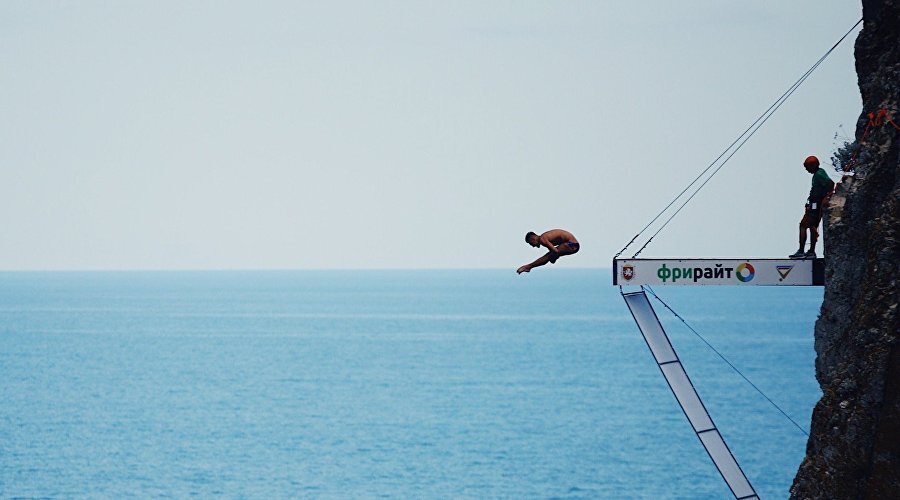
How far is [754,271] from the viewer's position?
1836 cm

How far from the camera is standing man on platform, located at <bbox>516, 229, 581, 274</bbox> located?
1591 cm

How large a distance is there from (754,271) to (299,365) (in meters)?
146

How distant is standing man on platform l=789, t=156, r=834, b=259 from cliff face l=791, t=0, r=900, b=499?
0.51m

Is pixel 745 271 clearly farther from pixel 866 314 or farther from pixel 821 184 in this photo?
pixel 866 314

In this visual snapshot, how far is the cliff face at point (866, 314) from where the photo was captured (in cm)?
1497

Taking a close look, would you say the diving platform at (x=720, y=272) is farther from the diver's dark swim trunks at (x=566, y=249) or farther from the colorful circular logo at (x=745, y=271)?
the diver's dark swim trunks at (x=566, y=249)

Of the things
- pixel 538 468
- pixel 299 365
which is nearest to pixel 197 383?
pixel 299 365

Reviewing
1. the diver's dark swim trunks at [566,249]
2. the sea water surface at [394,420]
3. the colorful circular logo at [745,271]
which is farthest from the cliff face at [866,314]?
the sea water surface at [394,420]

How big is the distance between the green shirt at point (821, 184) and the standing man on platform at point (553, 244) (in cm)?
428

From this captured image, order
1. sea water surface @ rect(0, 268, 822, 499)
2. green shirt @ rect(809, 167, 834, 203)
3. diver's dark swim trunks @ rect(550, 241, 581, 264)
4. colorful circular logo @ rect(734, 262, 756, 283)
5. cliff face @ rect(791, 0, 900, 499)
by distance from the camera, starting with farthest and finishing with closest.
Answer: sea water surface @ rect(0, 268, 822, 499), colorful circular logo @ rect(734, 262, 756, 283), green shirt @ rect(809, 167, 834, 203), diver's dark swim trunks @ rect(550, 241, 581, 264), cliff face @ rect(791, 0, 900, 499)

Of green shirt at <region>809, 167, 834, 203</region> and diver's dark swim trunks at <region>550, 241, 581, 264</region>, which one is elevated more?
green shirt at <region>809, 167, 834, 203</region>

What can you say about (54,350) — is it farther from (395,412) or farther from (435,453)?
(435,453)

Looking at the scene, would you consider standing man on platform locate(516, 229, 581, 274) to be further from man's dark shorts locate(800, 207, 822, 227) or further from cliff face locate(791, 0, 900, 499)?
man's dark shorts locate(800, 207, 822, 227)

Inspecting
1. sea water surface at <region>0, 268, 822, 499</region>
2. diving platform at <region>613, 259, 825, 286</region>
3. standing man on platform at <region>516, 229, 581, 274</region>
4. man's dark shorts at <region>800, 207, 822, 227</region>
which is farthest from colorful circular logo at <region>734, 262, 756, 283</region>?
sea water surface at <region>0, 268, 822, 499</region>
